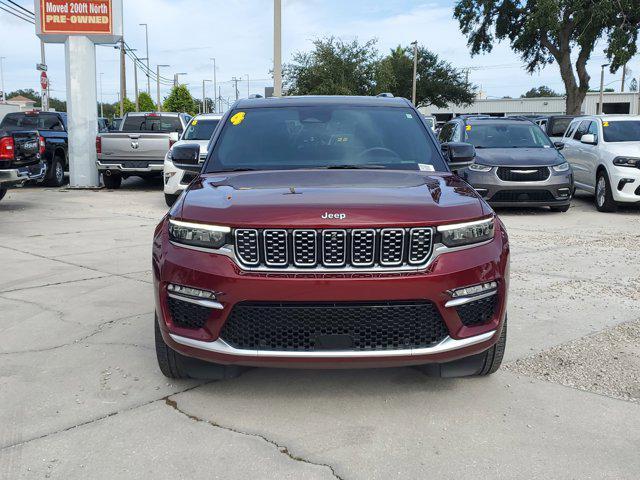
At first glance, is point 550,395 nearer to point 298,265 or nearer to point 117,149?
point 298,265

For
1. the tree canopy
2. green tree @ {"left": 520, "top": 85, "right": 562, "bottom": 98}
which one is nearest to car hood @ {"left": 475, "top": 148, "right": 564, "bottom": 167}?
the tree canopy

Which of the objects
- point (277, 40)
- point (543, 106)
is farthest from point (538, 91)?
point (277, 40)

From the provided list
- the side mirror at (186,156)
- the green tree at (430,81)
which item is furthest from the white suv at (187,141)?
the green tree at (430,81)

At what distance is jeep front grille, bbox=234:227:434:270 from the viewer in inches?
129

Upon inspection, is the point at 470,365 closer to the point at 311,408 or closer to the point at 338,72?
the point at 311,408

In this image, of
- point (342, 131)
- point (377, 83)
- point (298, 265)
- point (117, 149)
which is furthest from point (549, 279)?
point (377, 83)

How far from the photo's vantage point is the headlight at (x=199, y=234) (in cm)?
333

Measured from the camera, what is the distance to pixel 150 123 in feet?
57.7

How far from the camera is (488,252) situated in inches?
137

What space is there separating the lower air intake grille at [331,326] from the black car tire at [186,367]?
1.26 ft

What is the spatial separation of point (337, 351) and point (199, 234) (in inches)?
35.1

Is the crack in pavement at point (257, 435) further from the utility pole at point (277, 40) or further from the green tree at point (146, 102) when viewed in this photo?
the green tree at point (146, 102)

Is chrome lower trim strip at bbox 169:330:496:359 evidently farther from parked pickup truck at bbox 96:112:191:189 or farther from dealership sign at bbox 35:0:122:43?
dealership sign at bbox 35:0:122:43

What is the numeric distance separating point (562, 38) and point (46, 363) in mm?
31122
